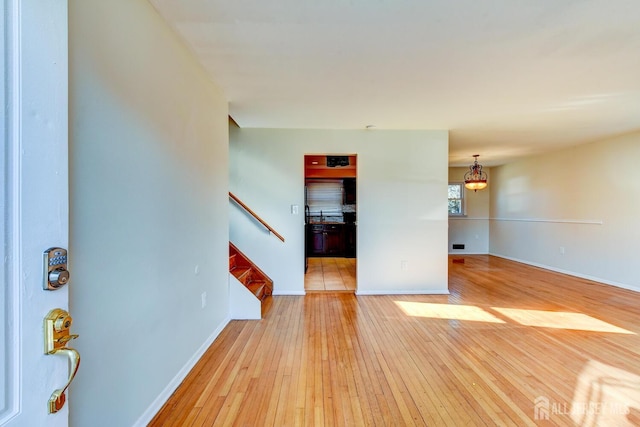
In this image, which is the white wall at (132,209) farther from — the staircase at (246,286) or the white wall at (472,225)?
the white wall at (472,225)

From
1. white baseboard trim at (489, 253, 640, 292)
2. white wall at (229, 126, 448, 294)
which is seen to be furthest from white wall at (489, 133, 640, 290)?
white wall at (229, 126, 448, 294)

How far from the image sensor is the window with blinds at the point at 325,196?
8062 mm

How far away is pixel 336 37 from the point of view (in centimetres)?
192

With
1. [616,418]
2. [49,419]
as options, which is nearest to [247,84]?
[49,419]

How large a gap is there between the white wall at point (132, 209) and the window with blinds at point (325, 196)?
576cm

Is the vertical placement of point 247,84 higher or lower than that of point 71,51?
higher

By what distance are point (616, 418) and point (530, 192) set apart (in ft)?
18.4

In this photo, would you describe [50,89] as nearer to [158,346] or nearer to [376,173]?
[158,346]

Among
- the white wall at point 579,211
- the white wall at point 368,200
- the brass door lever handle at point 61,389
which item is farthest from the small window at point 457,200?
the brass door lever handle at point 61,389

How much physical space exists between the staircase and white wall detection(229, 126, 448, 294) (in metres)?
0.13

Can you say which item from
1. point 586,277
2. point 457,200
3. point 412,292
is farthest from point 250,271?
point 457,200

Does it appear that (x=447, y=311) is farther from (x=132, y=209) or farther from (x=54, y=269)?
(x=54, y=269)

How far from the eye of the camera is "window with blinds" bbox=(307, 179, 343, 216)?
317 inches

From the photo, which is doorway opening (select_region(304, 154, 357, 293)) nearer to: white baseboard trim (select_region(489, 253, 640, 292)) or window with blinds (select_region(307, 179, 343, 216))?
window with blinds (select_region(307, 179, 343, 216))
